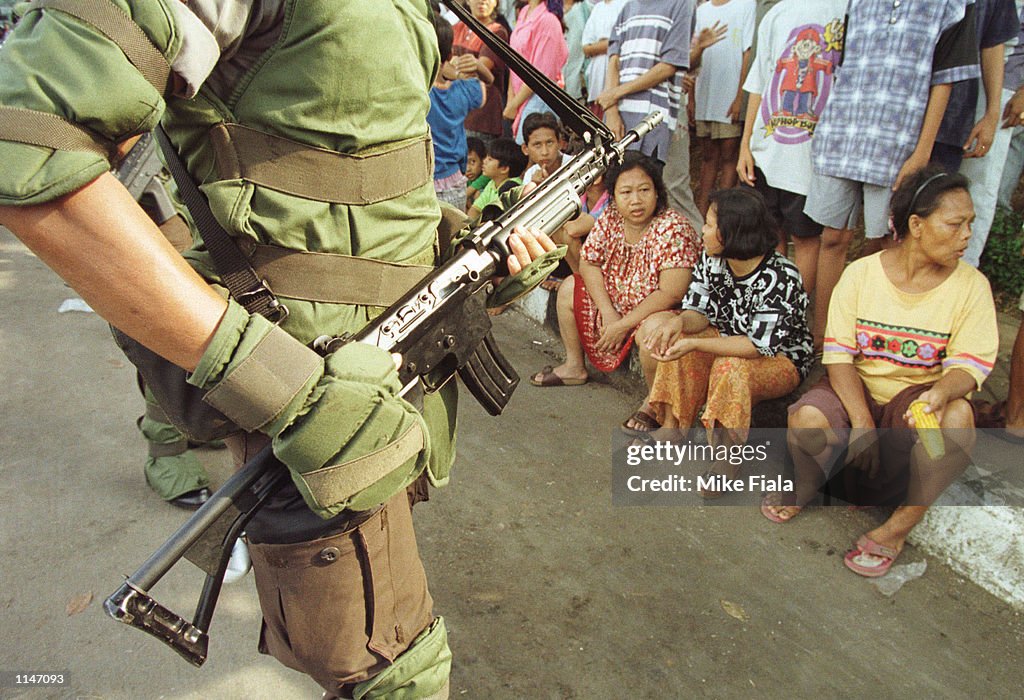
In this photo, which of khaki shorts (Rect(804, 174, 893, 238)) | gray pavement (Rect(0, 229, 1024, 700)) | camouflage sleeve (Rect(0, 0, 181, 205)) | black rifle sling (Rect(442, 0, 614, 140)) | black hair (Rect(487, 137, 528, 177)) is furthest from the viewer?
black hair (Rect(487, 137, 528, 177))

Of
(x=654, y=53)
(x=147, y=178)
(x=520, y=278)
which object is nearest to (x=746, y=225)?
(x=654, y=53)

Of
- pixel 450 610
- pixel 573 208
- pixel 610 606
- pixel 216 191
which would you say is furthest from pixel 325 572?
pixel 610 606

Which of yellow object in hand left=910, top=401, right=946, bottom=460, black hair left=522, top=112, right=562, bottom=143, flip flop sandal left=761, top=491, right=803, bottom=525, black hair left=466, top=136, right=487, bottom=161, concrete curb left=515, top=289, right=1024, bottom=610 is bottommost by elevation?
flip flop sandal left=761, top=491, right=803, bottom=525

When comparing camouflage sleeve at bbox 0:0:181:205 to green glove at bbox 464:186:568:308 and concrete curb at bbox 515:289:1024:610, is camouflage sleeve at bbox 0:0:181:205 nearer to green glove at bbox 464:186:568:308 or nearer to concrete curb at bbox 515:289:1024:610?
green glove at bbox 464:186:568:308

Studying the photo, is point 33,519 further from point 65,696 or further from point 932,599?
point 932,599

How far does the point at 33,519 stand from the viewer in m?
2.65

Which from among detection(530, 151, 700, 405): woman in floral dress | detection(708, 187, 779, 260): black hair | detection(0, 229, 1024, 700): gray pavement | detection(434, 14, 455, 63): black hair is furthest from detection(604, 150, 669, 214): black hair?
detection(434, 14, 455, 63): black hair

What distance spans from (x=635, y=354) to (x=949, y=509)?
5.63ft

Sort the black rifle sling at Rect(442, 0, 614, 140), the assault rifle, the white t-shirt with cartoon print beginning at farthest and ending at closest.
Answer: the white t-shirt with cartoon print → the assault rifle → the black rifle sling at Rect(442, 0, 614, 140)

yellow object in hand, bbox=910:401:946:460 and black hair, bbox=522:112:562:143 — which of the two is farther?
black hair, bbox=522:112:562:143

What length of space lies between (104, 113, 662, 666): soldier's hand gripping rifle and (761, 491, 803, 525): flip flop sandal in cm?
166

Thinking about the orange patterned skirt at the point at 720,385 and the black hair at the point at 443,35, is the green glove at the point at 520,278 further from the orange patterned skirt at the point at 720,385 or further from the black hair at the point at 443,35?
the orange patterned skirt at the point at 720,385

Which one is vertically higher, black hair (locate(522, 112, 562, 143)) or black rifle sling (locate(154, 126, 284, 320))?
black rifle sling (locate(154, 126, 284, 320))

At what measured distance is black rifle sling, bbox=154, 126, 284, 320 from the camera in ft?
3.57
